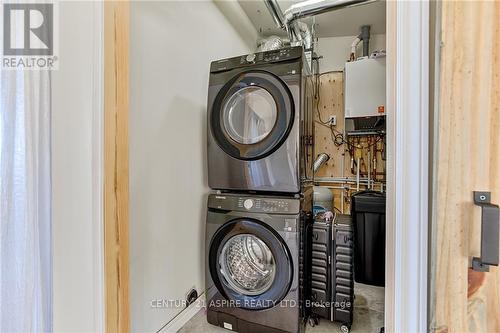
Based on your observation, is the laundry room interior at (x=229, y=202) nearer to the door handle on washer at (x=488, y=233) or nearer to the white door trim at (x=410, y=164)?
the white door trim at (x=410, y=164)

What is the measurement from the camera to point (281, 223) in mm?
1485

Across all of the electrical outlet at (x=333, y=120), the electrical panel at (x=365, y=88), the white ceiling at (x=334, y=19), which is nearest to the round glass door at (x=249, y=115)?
the white ceiling at (x=334, y=19)

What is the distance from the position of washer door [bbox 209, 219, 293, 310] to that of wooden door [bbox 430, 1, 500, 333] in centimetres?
101

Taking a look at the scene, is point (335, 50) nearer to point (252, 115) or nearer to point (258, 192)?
point (252, 115)

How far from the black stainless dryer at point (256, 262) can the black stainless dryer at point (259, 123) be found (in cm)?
13

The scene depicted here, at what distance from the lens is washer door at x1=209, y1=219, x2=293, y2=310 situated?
4.92 ft

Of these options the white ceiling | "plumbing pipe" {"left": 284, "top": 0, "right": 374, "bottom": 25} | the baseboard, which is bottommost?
the baseboard

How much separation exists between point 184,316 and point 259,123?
135cm

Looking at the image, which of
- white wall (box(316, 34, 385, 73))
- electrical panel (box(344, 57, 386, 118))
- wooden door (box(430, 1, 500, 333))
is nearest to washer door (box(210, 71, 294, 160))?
wooden door (box(430, 1, 500, 333))

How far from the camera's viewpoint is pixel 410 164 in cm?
58

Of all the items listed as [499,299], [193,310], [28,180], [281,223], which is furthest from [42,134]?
[193,310]

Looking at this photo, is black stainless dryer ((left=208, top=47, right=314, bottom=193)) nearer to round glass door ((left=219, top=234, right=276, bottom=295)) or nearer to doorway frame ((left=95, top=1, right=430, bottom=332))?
round glass door ((left=219, top=234, right=276, bottom=295))

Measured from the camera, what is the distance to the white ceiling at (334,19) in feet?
8.68

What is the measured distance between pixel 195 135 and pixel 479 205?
163 centimetres
